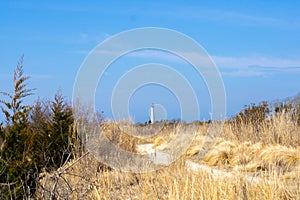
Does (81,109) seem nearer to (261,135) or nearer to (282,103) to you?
(261,135)

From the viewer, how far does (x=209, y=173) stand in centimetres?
589

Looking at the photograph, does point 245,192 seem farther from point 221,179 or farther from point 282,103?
point 282,103

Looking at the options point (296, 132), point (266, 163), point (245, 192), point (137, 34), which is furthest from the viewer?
point (296, 132)

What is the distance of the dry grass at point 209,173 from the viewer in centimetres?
495

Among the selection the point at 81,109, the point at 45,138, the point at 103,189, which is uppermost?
the point at 81,109

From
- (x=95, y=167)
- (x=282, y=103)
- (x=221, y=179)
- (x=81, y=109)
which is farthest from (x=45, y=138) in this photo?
(x=282, y=103)

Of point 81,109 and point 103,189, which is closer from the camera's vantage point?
point 103,189

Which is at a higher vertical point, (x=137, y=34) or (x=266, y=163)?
(x=137, y=34)

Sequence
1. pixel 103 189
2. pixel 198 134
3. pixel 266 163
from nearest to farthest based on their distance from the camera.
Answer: pixel 103 189 < pixel 266 163 < pixel 198 134

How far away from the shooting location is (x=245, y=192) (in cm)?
474

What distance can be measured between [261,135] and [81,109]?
16.3 feet

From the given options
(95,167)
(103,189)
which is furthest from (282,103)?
(103,189)

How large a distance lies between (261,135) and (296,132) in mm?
1019

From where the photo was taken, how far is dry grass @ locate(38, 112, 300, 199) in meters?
4.95
